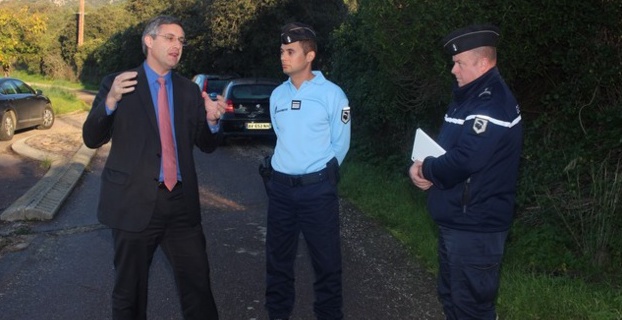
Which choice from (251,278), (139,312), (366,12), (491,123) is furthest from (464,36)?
(366,12)

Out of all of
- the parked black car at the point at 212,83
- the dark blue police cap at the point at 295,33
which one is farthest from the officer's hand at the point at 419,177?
the parked black car at the point at 212,83

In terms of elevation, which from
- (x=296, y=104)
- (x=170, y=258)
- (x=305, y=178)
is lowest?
(x=170, y=258)

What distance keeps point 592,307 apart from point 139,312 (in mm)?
3019

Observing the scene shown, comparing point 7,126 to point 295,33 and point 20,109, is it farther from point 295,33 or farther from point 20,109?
point 295,33

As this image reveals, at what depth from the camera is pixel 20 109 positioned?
52.1 ft

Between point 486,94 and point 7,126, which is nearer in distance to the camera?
point 486,94

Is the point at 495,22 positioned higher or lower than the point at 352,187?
higher

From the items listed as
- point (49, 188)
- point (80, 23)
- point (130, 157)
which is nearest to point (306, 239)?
point (130, 157)

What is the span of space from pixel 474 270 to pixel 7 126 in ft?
48.1

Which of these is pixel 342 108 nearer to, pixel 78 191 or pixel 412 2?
pixel 412 2

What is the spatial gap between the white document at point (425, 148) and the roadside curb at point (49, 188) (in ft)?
17.8

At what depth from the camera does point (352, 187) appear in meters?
8.80

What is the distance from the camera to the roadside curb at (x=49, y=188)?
7207 mm

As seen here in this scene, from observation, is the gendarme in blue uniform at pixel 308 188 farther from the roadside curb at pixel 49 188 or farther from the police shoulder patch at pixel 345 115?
the roadside curb at pixel 49 188
